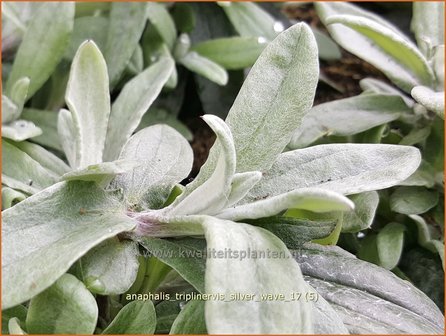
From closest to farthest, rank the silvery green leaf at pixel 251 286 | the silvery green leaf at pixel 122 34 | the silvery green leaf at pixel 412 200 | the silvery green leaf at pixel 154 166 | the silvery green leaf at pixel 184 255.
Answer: the silvery green leaf at pixel 251 286 < the silvery green leaf at pixel 184 255 < the silvery green leaf at pixel 154 166 < the silvery green leaf at pixel 412 200 < the silvery green leaf at pixel 122 34

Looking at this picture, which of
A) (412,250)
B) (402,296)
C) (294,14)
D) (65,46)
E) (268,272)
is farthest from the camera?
(294,14)

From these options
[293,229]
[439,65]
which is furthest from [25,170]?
[439,65]

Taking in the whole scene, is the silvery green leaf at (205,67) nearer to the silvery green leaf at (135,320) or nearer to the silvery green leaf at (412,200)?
the silvery green leaf at (412,200)

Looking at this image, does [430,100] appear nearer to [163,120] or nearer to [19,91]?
[163,120]

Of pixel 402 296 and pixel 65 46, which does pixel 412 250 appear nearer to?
pixel 402 296

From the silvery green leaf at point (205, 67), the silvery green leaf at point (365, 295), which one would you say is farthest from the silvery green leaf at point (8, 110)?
the silvery green leaf at point (365, 295)

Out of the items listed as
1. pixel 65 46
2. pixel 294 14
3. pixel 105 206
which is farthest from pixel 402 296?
pixel 294 14
